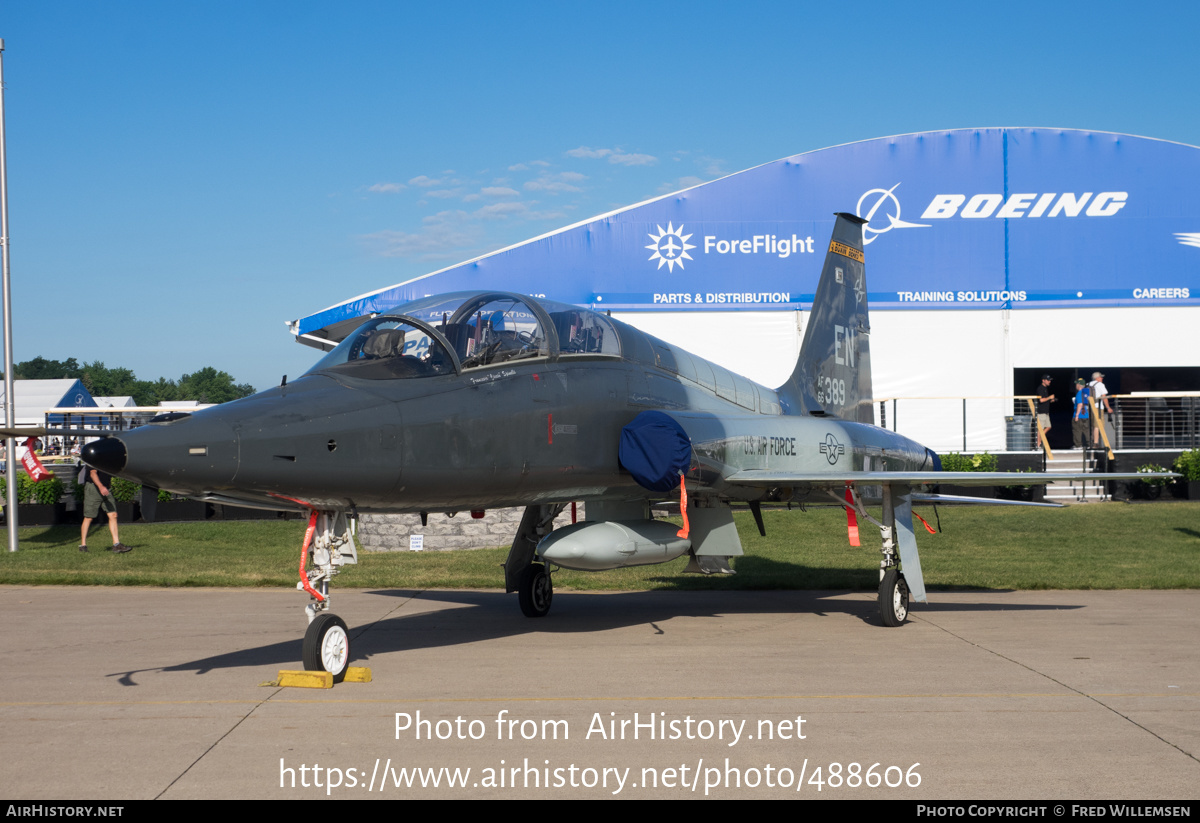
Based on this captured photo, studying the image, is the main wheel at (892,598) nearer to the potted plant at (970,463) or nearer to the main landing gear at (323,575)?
the main landing gear at (323,575)

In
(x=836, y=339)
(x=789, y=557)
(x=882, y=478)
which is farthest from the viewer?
(x=789, y=557)

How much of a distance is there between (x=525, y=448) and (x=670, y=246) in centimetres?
1982

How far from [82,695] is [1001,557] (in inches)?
552

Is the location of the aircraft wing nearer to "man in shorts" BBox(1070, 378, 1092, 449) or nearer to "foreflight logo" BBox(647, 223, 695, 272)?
"man in shorts" BBox(1070, 378, 1092, 449)

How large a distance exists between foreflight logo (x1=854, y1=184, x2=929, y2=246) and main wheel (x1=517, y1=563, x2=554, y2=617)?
1885 centimetres

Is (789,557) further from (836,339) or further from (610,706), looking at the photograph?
(610,706)

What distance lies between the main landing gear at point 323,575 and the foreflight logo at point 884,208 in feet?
73.1

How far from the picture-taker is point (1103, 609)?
36.8 ft

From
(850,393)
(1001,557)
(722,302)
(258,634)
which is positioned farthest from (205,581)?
(722,302)

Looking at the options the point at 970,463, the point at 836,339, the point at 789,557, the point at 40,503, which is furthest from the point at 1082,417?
the point at 40,503

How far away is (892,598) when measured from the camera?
1013 cm

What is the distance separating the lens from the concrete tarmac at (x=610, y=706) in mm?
4887

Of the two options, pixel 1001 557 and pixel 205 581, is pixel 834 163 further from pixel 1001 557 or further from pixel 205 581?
pixel 205 581

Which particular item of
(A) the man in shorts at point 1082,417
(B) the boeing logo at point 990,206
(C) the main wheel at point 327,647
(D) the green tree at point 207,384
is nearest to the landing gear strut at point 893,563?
(C) the main wheel at point 327,647
